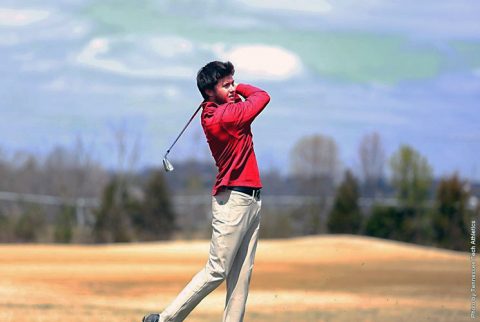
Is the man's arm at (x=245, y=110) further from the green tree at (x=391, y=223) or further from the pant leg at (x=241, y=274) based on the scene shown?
the green tree at (x=391, y=223)

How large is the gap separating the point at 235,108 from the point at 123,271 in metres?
14.1

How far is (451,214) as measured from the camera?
106 ft

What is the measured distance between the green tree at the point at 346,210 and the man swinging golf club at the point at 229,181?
87.2 ft

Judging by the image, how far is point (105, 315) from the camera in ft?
37.1

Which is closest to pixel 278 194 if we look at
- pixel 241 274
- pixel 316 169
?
pixel 316 169

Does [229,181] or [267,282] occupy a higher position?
[229,181]

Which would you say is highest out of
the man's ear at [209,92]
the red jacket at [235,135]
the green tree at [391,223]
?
the man's ear at [209,92]

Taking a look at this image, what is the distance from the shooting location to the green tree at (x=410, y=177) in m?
35.1

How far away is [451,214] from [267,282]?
1539cm

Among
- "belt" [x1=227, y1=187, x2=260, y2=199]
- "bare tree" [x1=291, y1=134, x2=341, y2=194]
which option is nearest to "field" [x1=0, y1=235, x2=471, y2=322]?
"belt" [x1=227, y1=187, x2=260, y2=199]

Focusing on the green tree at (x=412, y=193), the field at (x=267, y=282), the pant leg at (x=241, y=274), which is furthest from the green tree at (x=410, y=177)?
the pant leg at (x=241, y=274)

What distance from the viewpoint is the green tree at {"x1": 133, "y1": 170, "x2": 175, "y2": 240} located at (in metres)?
32.2

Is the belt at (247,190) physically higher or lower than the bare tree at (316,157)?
higher

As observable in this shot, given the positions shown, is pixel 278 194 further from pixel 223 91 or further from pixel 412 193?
pixel 223 91
